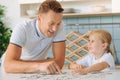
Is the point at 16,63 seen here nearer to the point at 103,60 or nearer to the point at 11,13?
the point at 103,60

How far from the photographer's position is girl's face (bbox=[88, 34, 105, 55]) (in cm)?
168

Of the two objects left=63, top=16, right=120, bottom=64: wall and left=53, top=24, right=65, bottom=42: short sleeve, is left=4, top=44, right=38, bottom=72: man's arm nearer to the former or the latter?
left=53, top=24, right=65, bottom=42: short sleeve

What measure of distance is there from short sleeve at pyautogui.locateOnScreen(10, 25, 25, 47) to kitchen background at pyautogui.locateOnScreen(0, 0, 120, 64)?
1.68m

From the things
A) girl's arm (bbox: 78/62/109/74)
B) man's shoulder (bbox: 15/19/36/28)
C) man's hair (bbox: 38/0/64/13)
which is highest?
man's hair (bbox: 38/0/64/13)

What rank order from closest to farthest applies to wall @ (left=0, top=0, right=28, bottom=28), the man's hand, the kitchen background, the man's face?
the man's hand
the man's face
the kitchen background
wall @ (left=0, top=0, right=28, bottom=28)

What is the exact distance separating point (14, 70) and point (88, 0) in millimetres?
1978

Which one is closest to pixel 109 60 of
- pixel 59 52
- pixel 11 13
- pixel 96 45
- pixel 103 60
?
pixel 103 60

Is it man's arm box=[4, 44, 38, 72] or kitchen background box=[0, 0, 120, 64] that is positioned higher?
kitchen background box=[0, 0, 120, 64]

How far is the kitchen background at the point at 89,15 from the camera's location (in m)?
3.21

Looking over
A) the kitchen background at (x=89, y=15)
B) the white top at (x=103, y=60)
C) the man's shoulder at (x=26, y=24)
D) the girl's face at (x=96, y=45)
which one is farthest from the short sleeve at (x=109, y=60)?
the kitchen background at (x=89, y=15)

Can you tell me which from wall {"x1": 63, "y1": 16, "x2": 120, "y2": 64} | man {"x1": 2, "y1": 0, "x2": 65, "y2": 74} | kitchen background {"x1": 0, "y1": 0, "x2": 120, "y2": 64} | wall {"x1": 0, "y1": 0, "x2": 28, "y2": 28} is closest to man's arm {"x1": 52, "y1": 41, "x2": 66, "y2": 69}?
man {"x1": 2, "y1": 0, "x2": 65, "y2": 74}

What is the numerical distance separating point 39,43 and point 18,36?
0.57 feet

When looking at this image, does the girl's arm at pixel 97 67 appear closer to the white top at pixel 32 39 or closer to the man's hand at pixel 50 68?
the man's hand at pixel 50 68

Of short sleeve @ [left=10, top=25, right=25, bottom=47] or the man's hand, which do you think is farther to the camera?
short sleeve @ [left=10, top=25, right=25, bottom=47]
